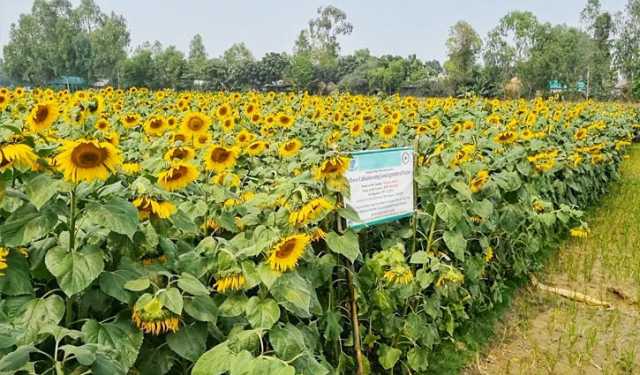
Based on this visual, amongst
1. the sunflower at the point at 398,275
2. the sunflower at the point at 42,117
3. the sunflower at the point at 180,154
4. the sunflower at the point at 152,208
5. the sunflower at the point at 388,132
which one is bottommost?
the sunflower at the point at 398,275

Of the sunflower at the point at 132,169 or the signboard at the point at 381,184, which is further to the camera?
the signboard at the point at 381,184

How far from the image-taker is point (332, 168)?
204cm

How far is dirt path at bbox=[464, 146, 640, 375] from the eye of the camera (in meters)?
3.22

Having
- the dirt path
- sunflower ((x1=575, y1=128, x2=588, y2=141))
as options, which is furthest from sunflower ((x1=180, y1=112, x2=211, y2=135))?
sunflower ((x1=575, y1=128, x2=588, y2=141))

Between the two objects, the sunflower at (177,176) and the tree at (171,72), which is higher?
the tree at (171,72)

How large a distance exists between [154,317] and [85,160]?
39 cm

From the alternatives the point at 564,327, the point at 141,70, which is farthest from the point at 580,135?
the point at 141,70

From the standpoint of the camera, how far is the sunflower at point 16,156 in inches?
51.0

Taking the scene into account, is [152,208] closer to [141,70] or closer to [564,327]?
[564,327]

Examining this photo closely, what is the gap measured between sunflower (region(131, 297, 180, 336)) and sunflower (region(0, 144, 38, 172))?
1.32 feet

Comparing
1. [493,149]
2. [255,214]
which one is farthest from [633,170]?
[255,214]

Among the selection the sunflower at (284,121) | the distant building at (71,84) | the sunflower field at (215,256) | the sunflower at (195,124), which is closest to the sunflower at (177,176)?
the sunflower field at (215,256)

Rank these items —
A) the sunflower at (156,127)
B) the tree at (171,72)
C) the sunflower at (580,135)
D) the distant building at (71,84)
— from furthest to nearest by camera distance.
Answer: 1. the tree at (171,72)
2. the distant building at (71,84)
3. the sunflower at (580,135)
4. the sunflower at (156,127)

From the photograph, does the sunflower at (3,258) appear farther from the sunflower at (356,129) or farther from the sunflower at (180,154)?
the sunflower at (356,129)
